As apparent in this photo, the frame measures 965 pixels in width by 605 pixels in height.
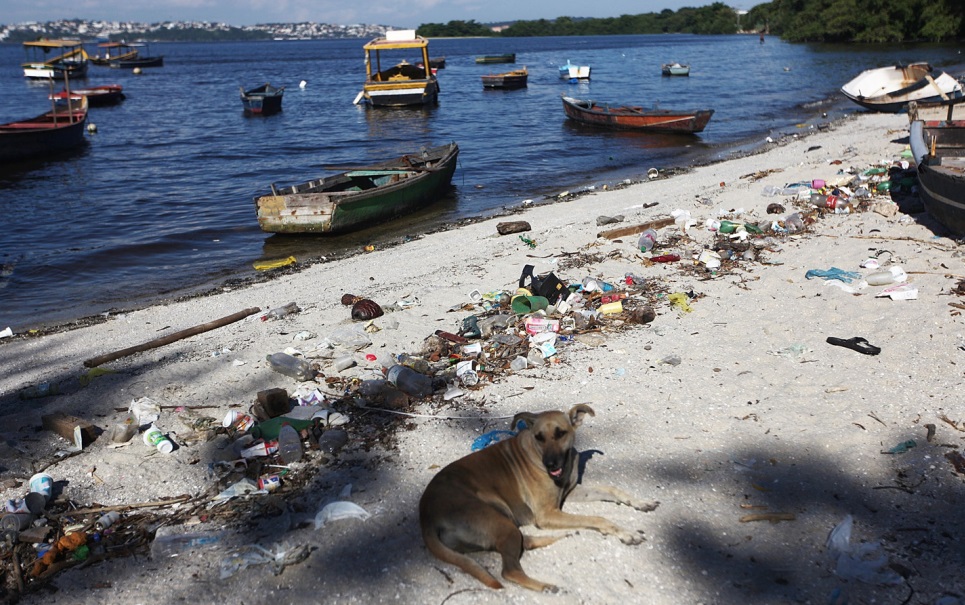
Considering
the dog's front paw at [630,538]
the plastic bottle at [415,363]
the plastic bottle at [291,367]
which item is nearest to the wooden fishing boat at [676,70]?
the plastic bottle at [415,363]

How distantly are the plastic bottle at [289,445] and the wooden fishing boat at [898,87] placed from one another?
2022cm

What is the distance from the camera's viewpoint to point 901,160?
14023 mm

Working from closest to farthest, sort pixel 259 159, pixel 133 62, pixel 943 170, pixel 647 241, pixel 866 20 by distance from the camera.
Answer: pixel 943 170, pixel 647 241, pixel 259 159, pixel 866 20, pixel 133 62

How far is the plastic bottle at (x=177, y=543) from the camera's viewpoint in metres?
4.20

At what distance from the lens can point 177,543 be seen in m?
4.23

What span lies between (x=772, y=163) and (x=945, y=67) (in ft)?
99.6

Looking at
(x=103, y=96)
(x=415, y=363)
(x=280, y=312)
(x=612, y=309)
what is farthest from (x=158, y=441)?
(x=103, y=96)

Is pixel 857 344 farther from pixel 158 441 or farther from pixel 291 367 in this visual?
pixel 158 441

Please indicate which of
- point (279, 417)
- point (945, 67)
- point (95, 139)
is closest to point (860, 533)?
point (279, 417)

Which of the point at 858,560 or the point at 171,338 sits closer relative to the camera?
the point at 858,560

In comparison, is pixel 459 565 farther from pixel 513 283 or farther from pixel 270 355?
pixel 513 283

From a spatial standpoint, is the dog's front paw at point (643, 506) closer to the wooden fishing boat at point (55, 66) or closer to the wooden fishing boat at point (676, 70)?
the wooden fishing boat at point (676, 70)

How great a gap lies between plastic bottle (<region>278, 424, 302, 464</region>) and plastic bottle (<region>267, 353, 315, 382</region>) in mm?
1205

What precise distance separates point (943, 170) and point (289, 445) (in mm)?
8798
